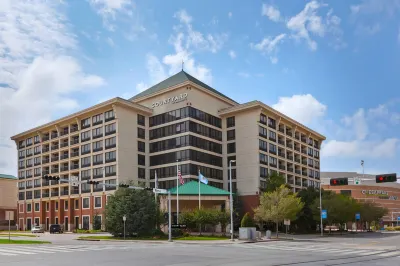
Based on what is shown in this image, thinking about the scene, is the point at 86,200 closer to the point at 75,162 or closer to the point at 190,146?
the point at 75,162

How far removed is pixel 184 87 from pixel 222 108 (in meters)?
11.9

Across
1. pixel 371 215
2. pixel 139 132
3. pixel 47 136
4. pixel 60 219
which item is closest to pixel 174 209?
pixel 139 132

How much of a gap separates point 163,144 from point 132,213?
117ft

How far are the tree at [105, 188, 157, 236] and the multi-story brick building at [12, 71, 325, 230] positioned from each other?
88.0 ft

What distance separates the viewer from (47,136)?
106 m

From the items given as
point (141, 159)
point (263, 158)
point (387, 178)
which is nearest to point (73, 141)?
point (141, 159)

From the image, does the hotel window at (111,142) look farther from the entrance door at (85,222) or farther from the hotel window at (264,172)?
the hotel window at (264,172)

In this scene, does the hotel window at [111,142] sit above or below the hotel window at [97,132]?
below

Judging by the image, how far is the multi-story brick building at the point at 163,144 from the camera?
287 ft

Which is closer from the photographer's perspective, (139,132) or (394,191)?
(139,132)

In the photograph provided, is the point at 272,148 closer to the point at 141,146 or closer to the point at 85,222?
the point at 141,146

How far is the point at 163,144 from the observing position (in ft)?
300

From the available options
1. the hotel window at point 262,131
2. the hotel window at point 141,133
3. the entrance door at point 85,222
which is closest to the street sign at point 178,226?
the hotel window at point 141,133

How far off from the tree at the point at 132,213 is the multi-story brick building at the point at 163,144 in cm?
2682
